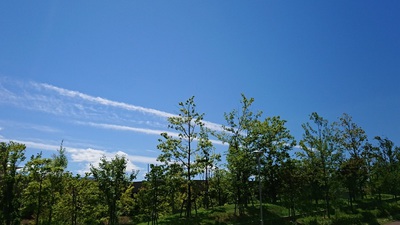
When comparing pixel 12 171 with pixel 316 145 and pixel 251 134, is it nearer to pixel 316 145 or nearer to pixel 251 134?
pixel 251 134

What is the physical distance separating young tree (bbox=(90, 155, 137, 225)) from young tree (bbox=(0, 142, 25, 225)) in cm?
533

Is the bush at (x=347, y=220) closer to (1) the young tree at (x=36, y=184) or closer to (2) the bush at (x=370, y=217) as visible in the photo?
(2) the bush at (x=370, y=217)

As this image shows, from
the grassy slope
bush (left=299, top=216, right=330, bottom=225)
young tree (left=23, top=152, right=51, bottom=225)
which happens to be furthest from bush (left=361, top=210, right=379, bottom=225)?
young tree (left=23, top=152, right=51, bottom=225)

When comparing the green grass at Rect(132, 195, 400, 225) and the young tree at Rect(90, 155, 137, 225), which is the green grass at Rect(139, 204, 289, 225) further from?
the young tree at Rect(90, 155, 137, 225)

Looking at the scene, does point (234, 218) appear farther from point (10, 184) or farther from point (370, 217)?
point (10, 184)

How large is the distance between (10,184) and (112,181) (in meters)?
7.19

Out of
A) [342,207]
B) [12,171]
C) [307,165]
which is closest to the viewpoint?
[12,171]

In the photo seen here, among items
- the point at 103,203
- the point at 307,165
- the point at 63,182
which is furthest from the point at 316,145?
the point at 63,182

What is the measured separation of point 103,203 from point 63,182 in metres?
5.63

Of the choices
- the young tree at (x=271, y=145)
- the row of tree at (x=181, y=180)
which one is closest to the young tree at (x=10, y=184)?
the row of tree at (x=181, y=180)

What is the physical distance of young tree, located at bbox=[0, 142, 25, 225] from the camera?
73.4ft

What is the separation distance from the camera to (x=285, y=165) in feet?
111

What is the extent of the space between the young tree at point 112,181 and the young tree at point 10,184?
5328mm

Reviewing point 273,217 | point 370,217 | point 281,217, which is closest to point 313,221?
point 281,217
